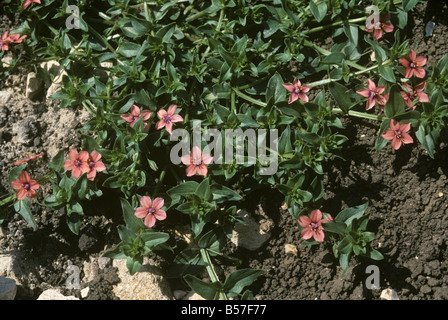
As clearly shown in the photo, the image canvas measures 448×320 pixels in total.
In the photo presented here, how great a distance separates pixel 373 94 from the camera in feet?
11.4

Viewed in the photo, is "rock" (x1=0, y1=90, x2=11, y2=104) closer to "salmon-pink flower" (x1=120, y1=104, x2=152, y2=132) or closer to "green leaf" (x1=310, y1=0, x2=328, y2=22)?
"salmon-pink flower" (x1=120, y1=104, x2=152, y2=132)

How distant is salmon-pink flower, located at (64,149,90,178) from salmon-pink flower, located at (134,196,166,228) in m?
0.47

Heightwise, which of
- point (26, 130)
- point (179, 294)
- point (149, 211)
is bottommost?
point (179, 294)

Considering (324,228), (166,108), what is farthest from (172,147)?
(324,228)

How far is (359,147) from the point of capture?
148 inches

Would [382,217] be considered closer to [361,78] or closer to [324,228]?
[324,228]

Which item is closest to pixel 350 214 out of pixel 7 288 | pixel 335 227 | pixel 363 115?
pixel 335 227

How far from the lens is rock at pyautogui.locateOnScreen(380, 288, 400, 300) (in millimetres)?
3379

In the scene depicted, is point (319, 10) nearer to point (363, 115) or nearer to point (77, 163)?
point (363, 115)

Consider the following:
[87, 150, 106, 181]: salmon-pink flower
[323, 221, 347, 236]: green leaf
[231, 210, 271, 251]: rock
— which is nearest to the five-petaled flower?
[323, 221, 347, 236]: green leaf

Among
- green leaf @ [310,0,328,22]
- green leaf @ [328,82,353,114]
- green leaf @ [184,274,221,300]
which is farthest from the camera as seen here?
green leaf @ [310,0,328,22]

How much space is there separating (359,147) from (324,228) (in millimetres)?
828

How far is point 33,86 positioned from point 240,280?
2.33 m

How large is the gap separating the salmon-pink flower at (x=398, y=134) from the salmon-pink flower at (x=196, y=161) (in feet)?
4.11
